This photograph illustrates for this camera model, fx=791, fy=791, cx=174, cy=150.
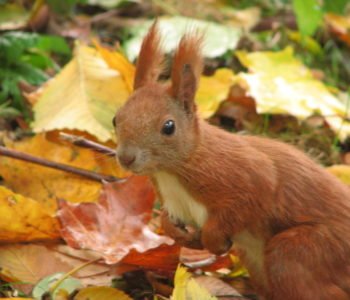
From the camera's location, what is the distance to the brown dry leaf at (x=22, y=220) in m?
2.48

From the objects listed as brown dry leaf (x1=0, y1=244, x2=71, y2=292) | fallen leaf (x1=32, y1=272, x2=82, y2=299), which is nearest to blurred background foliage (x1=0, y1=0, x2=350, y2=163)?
brown dry leaf (x1=0, y1=244, x2=71, y2=292)

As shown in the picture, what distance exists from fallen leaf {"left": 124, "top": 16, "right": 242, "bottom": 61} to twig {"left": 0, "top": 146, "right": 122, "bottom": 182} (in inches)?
41.7

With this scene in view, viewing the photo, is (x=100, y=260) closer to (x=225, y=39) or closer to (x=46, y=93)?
(x=46, y=93)

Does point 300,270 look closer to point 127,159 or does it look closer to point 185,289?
point 185,289

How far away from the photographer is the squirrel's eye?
2191mm

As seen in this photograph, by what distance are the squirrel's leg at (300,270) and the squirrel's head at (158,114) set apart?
38 cm

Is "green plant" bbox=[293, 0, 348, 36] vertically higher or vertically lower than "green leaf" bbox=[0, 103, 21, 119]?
higher

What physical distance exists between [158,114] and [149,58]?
211 millimetres

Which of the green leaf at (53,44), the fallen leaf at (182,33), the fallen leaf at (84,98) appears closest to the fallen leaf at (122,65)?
the fallen leaf at (84,98)

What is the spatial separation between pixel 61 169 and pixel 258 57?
146cm

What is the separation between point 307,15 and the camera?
432 cm

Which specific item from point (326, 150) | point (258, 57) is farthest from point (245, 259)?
point (258, 57)

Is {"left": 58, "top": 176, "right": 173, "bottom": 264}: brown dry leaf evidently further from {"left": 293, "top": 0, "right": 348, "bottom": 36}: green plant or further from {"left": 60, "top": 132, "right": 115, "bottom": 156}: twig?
{"left": 293, "top": 0, "right": 348, "bottom": 36}: green plant

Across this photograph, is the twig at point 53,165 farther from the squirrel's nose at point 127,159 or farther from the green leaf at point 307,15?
the green leaf at point 307,15
